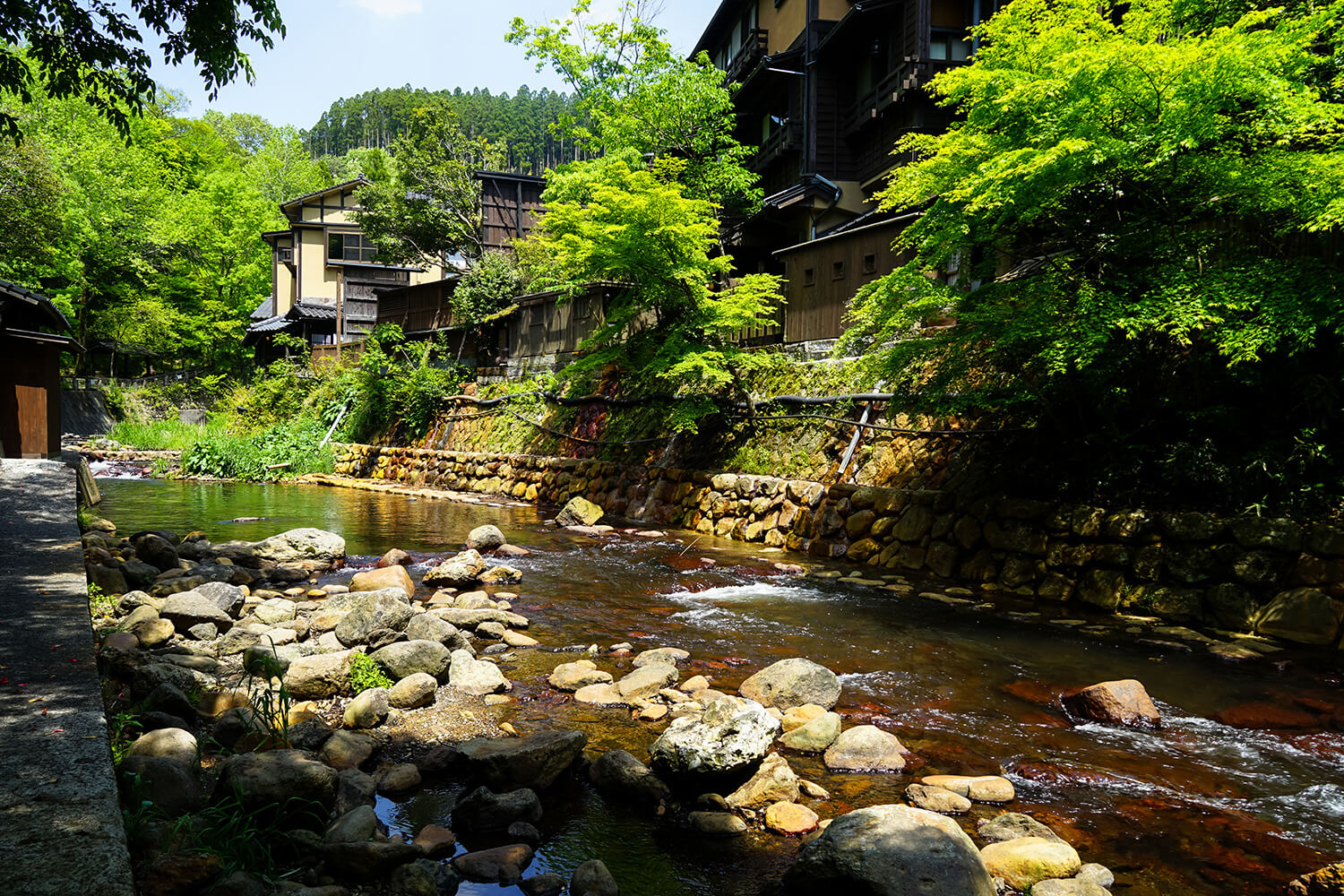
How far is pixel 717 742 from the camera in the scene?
15.1ft

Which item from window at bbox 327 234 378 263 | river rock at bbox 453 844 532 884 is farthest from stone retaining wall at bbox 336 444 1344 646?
window at bbox 327 234 378 263

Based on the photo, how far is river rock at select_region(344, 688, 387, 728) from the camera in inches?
217

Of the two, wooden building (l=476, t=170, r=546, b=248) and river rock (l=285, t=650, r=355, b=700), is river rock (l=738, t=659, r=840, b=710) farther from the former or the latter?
wooden building (l=476, t=170, r=546, b=248)

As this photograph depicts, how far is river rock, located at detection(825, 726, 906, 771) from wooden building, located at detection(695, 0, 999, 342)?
11.6m

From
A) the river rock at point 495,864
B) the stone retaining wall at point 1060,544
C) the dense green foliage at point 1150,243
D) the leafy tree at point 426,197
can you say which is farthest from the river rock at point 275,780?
the leafy tree at point 426,197

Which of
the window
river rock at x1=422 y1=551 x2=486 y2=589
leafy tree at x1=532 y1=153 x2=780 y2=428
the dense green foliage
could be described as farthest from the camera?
the window

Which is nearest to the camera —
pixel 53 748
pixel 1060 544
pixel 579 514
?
pixel 53 748

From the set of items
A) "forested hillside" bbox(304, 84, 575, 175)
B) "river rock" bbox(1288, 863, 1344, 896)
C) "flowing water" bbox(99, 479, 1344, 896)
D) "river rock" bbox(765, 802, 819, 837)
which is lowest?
"flowing water" bbox(99, 479, 1344, 896)

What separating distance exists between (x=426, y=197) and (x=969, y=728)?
30840 mm

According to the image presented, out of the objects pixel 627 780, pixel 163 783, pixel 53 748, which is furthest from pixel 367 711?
pixel 53 748

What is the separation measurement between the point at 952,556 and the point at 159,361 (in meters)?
43.6

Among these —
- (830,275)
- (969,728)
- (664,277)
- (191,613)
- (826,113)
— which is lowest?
(969,728)

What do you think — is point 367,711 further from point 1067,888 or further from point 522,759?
point 1067,888

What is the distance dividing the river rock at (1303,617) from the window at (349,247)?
40441 millimetres
